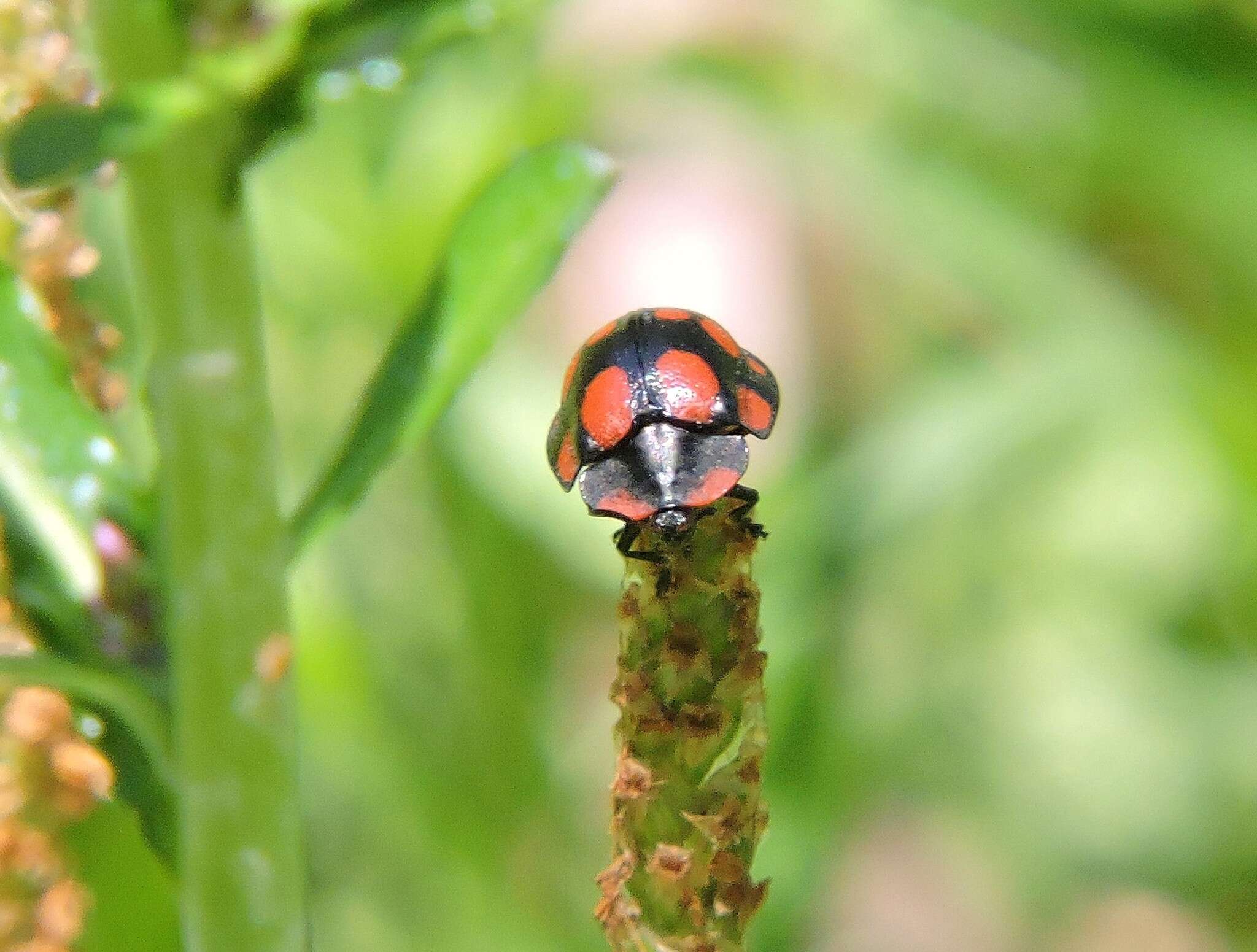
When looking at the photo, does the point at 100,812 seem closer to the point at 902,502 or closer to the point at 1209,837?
the point at 902,502

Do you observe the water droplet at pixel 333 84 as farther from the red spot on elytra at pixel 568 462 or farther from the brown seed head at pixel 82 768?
the red spot on elytra at pixel 568 462

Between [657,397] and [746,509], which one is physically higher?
[657,397]

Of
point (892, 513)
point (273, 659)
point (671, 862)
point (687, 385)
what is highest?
point (892, 513)

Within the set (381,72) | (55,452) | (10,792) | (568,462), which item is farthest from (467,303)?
(568,462)

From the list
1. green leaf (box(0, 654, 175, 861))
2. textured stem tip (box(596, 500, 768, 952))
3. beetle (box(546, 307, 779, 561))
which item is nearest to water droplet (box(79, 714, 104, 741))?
green leaf (box(0, 654, 175, 861))

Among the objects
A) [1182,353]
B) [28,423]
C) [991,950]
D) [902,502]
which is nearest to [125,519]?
[28,423]

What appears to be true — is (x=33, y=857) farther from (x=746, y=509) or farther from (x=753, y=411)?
(x=753, y=411)
